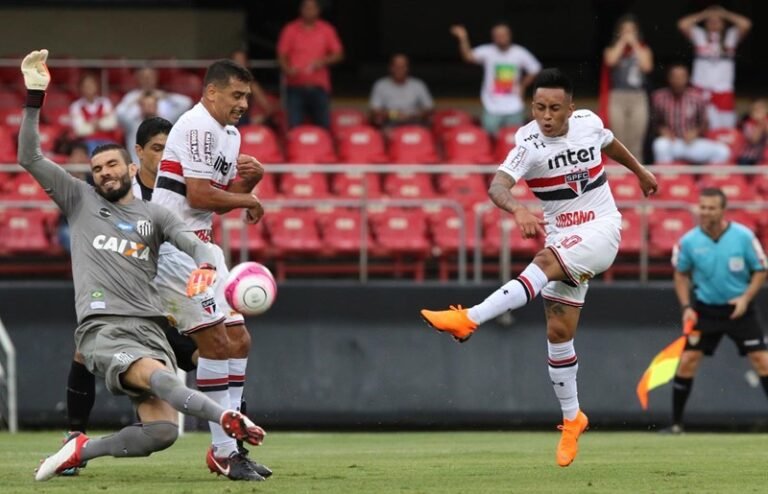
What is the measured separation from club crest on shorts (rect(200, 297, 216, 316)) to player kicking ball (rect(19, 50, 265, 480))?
34 centimetres

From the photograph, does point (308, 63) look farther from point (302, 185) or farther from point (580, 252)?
point (580, 252)

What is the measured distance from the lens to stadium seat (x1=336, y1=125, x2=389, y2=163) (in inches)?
720

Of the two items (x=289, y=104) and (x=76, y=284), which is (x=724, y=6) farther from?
(x=76, y=284)

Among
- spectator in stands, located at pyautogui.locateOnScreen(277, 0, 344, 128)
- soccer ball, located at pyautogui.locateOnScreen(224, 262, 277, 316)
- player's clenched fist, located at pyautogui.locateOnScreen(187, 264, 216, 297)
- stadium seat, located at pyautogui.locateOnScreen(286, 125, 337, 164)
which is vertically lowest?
soccer ball, located at pyautogui.locateOnScreen(224, 262, 277, 316)

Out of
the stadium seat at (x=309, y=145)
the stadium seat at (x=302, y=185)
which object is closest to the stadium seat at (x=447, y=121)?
the stadium seat at (x=309, y=145)

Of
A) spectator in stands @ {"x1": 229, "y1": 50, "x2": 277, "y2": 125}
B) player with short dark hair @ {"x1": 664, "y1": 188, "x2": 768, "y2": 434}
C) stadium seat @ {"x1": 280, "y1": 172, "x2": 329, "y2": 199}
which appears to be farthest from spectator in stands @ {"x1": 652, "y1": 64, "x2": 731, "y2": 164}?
spectator in stands @ {"x1": 229, "y1": 50, "x2": 277, "y2": 125}

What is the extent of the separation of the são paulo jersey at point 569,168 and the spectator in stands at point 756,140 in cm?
815

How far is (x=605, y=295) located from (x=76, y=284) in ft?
27.7

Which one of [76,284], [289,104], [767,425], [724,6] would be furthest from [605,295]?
[76,284]

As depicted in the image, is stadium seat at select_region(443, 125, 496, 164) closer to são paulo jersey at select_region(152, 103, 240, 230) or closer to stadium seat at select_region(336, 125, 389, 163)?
stadium seat at select_region(336, 125, 389, 163)

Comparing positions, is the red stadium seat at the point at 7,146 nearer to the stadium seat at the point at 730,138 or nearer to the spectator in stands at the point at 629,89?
the spectator in stands at the point at 629,89

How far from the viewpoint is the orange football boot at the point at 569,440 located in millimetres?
9844

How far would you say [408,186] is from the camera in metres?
17.4

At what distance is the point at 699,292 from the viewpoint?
15.0 m
